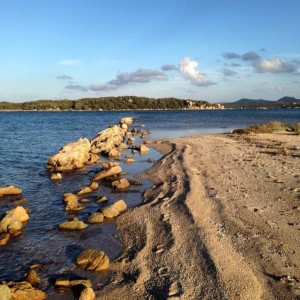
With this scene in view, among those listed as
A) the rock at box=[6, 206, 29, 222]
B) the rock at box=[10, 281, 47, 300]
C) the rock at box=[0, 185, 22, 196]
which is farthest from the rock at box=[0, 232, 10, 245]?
the rock at box=[0, 185, 22, 196]

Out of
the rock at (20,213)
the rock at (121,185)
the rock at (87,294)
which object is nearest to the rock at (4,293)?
the rock at (87,294)

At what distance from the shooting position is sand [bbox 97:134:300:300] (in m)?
8.52

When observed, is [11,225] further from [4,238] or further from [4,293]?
[4,293]

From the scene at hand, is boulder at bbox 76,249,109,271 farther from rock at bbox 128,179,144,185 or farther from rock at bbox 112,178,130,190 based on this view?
rock at bbox 128,179,144,185

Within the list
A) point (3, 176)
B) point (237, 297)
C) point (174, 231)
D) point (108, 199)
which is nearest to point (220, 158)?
point (108, 199)

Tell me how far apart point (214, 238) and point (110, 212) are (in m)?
5.17

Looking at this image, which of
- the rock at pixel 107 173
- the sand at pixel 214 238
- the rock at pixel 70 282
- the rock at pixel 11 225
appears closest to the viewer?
the sand at pixel 214 238

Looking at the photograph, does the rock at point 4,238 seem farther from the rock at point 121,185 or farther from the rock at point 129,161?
the rock at point 129,161

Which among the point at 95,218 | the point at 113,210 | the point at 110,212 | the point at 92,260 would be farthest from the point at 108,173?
the point at 92,260

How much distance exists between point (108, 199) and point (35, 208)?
3618 mm

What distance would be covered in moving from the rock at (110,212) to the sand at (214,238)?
1.34ft

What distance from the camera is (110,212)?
14.4 m

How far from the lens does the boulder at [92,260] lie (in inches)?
391

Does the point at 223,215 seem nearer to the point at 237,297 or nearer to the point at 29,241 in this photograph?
the point at 237,297
